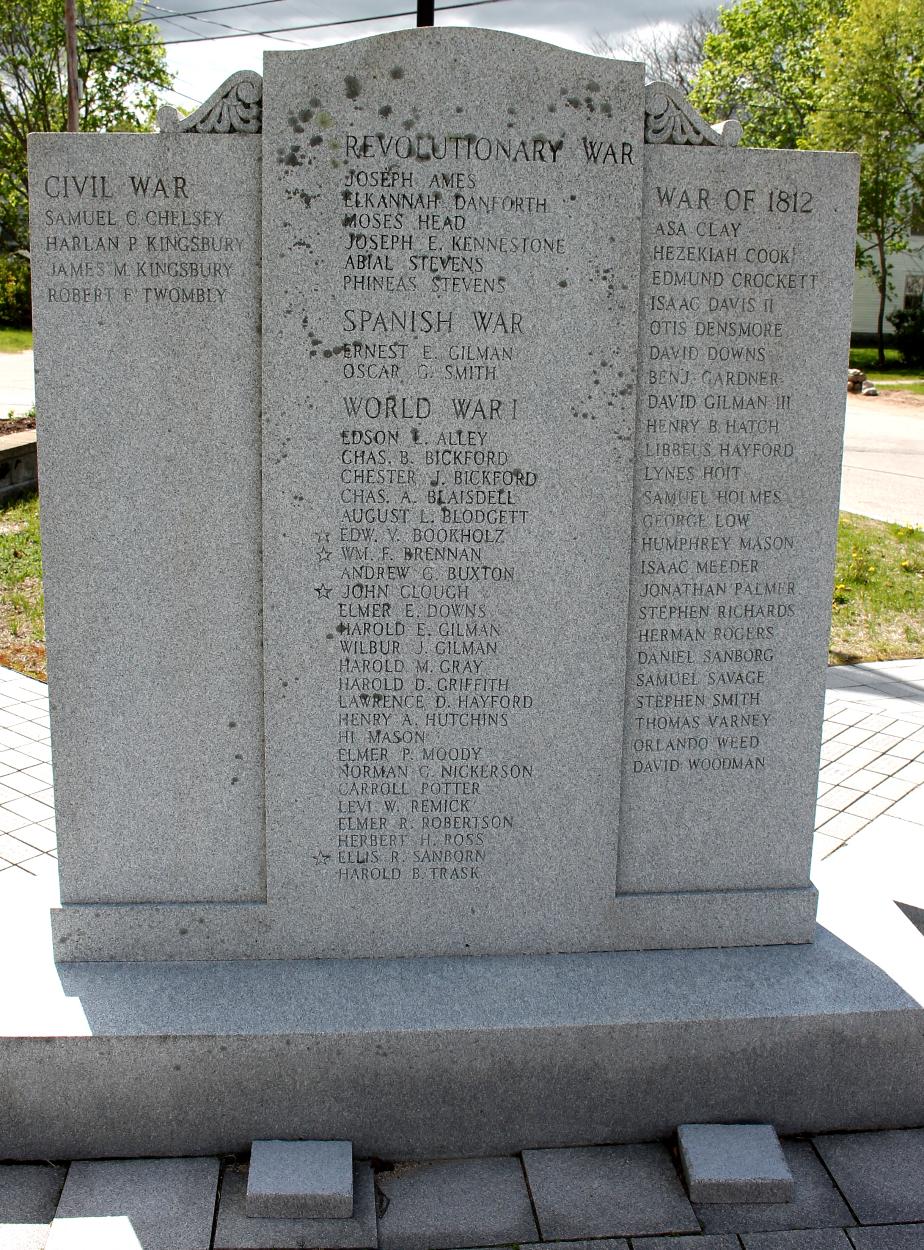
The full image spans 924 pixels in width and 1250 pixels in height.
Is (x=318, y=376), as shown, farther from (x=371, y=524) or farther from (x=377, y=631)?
(x=377, y=631)

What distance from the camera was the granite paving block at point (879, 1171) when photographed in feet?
10.5

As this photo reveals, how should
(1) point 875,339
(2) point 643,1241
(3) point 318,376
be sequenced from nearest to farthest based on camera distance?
(2) point 643,1241 → (3) point 318,376 → (1) point 875,339

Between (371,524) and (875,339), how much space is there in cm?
4107

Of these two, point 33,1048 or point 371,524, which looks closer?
point 33,1048

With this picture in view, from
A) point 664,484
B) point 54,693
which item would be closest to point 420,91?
point 664,484

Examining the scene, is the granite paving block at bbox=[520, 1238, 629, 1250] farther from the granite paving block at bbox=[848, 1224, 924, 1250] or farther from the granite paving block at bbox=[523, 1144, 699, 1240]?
the granite paving block at bbox=[848, 1224, 924, 1250]

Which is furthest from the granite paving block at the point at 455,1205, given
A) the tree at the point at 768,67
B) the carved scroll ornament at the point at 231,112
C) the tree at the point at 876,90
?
the tree at the point at 768,67

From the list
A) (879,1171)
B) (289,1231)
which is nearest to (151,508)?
(289,1231)

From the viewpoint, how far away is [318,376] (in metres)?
3.34

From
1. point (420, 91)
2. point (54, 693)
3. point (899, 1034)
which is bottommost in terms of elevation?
point (899, 1034)

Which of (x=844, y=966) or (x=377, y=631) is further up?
(x=377, y=631)

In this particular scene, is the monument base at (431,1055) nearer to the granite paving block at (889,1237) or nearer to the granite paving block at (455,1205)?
the granite paving block at (455,1205)

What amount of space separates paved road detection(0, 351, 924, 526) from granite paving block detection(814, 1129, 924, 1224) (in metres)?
7.32

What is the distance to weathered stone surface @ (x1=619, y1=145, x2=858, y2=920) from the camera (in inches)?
135
